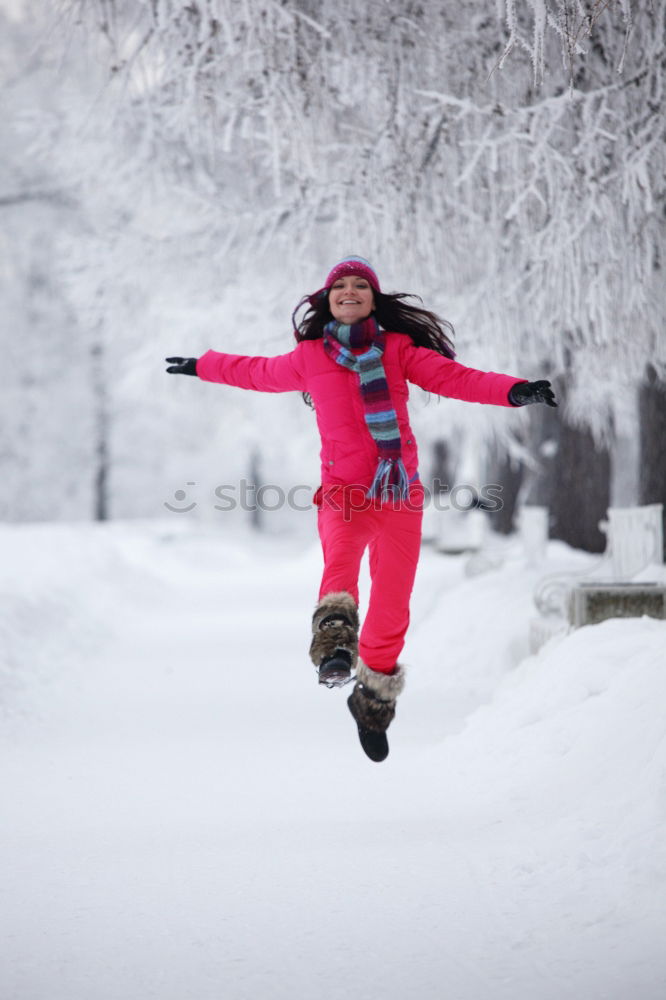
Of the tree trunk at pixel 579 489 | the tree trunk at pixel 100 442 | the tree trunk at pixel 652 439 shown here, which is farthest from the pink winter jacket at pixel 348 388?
the tree trunk at pixel 100 442

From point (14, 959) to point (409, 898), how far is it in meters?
1.46

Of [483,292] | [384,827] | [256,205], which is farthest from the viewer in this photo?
[256,205]

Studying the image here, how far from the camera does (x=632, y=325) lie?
7.42 meters

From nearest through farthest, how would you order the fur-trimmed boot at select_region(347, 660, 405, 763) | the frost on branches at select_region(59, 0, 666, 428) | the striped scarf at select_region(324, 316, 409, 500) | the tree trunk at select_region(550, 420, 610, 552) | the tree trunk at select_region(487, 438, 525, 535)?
the striped scarf at select_region(324, 316, 409, 500)
the fur-trimmed boot at select_region(347, 660, 405, 763)
the frost on branches at select_region(59, 0, 666, 428)
the tree trunk at select_region(550, 420, 610, 552)
the tree trunk at select_region(487, 438, 525, 535)

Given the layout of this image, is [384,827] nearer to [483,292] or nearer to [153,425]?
[483,292]

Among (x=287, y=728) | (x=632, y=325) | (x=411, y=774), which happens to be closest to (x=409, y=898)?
(x=411, y=774)

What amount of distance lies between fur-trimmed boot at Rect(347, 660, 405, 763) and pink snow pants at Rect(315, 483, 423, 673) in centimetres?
32

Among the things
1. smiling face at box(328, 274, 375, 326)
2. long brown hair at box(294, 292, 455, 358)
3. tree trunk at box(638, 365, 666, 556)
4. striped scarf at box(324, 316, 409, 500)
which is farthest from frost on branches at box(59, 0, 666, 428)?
tree trunk at box(638, 365, 666, 556)

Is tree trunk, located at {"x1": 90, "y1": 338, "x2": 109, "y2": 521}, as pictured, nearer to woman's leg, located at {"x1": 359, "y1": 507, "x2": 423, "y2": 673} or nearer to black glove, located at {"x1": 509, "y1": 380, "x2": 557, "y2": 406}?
woman's leg, located at {"x1": 359, "y1": 507, "x2": 423, "y2": 673}

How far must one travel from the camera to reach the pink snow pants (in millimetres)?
4301

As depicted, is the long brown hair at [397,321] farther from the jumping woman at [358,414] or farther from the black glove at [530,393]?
the black glove at [530,393]

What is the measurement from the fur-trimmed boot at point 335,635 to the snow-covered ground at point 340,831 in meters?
0.88

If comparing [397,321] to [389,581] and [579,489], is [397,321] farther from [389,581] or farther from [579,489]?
[579,489]

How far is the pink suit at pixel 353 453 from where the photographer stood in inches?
169
